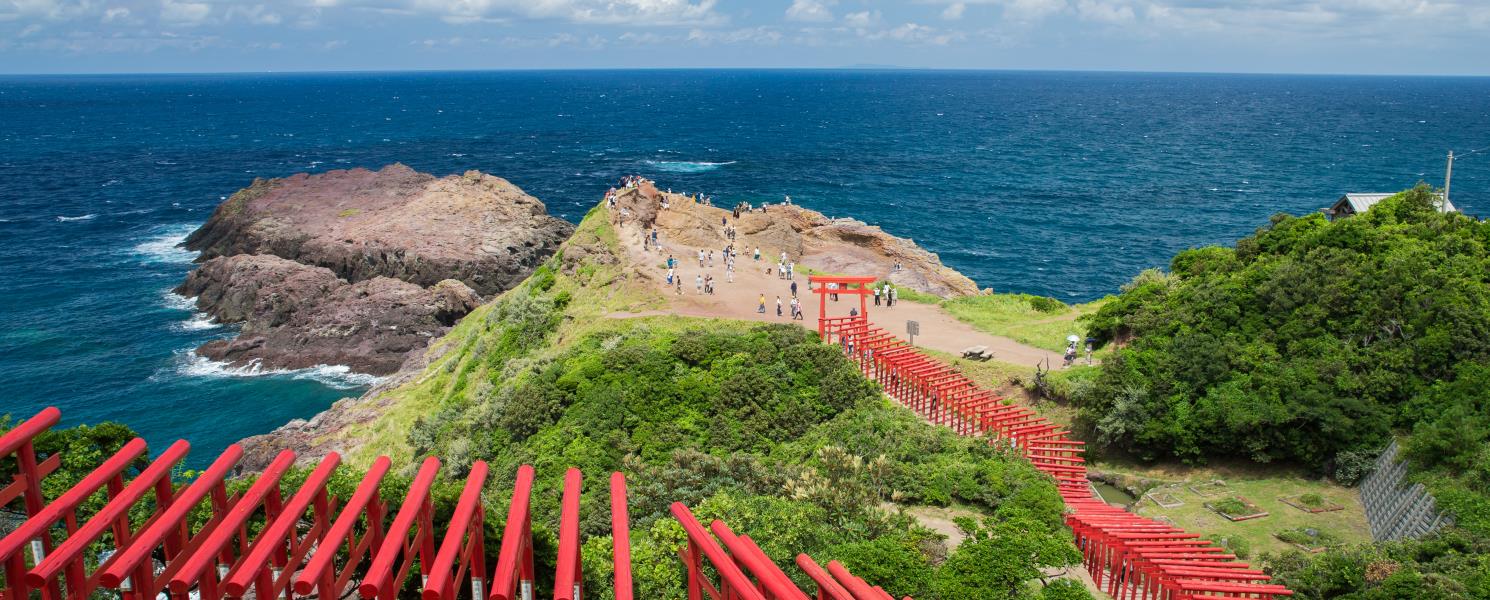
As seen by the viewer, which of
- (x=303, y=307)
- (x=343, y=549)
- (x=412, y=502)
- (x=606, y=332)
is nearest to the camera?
(x=412, y=502)

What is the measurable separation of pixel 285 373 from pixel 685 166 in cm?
7719

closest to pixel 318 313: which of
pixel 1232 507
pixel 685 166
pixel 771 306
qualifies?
pixel 771 306

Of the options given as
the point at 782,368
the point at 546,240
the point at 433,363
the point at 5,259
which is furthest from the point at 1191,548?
the point at 5,259

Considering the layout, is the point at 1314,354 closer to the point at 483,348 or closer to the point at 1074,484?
the point at 1074,484

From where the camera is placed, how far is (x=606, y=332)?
3472 centimetres

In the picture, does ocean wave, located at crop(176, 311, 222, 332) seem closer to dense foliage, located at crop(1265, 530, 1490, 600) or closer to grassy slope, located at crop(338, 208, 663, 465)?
grassy slope, located at crop(338, 208, 663, 465)

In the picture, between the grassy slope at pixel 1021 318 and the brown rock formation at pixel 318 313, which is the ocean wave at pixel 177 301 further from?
the grassy slope at pixel 1021 318

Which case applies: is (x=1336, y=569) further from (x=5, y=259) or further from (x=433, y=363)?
(x=5, y=259)

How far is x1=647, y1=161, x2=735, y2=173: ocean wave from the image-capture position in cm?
12081

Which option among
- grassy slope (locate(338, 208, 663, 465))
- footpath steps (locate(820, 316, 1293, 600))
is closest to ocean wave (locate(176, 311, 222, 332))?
grassy slope (locate(338, 208, 663, 465))

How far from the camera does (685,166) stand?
124688 millimetres

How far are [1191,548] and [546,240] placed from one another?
186 feet

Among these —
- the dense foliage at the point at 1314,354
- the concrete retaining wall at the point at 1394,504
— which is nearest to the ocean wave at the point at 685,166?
the dense foliage at the point at 1314,354

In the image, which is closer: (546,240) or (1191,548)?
(1191,548)
